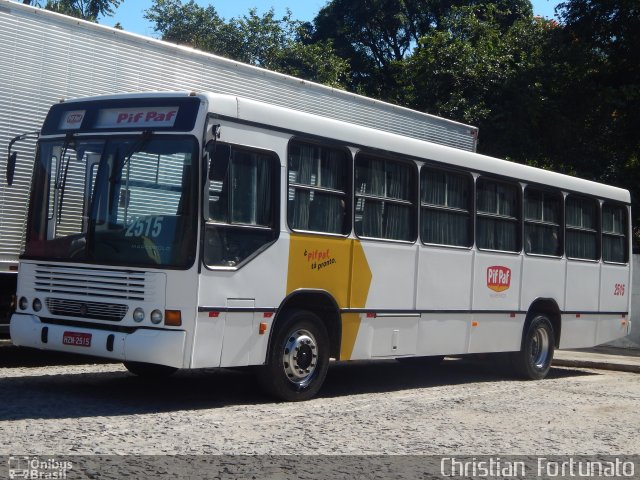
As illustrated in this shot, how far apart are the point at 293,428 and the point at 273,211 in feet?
7.67

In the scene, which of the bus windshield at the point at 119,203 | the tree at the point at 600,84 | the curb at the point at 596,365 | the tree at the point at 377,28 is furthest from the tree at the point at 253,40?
the bus windshield at the point at 119,203

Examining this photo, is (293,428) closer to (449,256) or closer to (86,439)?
(86,439)

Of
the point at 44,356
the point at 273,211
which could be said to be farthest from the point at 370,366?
A: the point at 273,211

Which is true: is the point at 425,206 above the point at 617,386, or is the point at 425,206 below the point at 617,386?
above

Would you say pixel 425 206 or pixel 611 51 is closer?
pixel 425 206

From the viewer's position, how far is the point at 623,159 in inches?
1025

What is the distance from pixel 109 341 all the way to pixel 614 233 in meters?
9.81

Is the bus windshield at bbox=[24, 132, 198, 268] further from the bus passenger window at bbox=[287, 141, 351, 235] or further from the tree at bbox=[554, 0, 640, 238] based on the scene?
the tree at bbox=[554, 0, 640, 238]

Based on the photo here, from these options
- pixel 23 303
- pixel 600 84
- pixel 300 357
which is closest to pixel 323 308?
pixel 300 357

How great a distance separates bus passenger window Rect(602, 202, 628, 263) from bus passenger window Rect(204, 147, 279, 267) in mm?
7802

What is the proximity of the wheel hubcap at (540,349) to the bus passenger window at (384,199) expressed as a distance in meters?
3.50

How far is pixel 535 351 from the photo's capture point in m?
14.6

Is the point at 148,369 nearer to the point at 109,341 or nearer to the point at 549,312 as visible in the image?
the point at 109,341

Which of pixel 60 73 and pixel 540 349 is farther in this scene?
pixel 540 349
